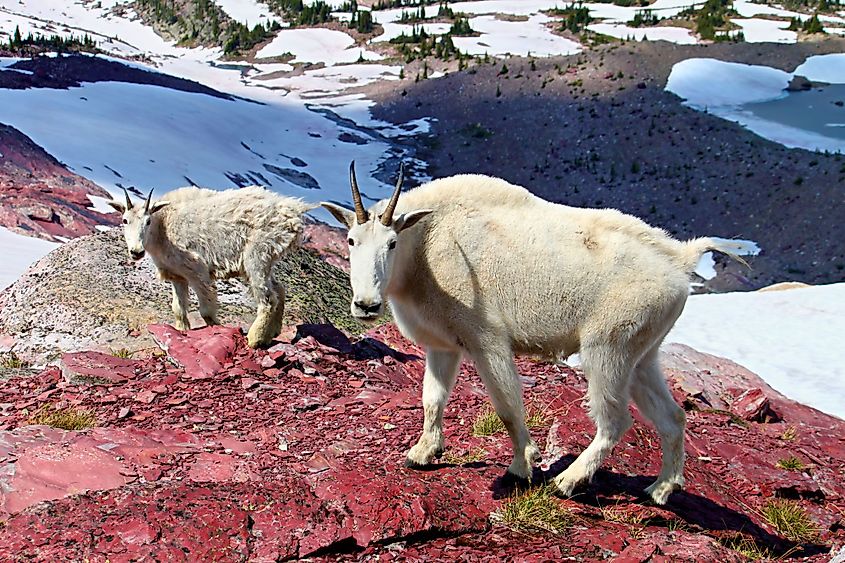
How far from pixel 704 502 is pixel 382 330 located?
17.4ft

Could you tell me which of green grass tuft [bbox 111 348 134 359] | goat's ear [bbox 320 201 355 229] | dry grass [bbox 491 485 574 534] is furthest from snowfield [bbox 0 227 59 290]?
dry grass [bbox 491 485 574 534]

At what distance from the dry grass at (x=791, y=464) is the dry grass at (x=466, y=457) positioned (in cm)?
292

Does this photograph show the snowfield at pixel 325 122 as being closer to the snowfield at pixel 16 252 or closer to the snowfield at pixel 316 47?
the snowfield at pixel 16 252

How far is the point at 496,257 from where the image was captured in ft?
17.3

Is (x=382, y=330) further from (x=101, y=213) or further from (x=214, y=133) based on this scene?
(x=214, y=133)

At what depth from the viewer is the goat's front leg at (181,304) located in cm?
916

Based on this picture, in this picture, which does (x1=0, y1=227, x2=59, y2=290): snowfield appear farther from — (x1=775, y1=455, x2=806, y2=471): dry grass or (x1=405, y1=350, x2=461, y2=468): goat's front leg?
(x1=775, y1=455, x2=806, y2=471): dry grass

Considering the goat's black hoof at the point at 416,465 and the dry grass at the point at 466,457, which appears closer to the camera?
the goat's black hoof at the point at 416,465

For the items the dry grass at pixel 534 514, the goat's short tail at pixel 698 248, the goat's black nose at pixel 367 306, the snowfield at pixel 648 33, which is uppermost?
the snowfield at pixel 648 33

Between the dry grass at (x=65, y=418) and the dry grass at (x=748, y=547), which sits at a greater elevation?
the dry grass at (x=65, y=418)

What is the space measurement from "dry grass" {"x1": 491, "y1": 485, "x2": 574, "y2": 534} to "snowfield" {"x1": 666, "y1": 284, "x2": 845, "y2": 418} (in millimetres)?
6935

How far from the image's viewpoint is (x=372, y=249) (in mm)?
4980

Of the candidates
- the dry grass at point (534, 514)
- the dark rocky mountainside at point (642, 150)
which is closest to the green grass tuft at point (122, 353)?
the dry grass at point (534, 514)

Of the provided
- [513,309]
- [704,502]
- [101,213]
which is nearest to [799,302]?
[704,502]
